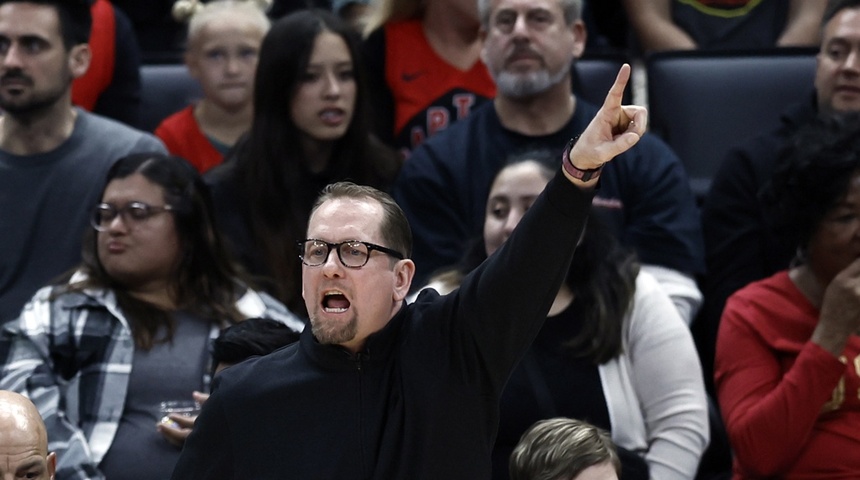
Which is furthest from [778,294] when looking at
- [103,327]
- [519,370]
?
[103,327]

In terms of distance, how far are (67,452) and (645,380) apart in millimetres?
1256

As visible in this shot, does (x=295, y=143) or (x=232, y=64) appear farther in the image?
(x=232, y=64)

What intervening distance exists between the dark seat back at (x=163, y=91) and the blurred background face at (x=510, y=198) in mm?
1692

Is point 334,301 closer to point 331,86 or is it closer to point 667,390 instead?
point 667,390

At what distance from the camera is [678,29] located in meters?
4.81

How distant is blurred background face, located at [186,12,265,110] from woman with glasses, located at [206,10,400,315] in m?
0.40

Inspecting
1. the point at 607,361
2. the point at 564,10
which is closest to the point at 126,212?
the point at 607,361

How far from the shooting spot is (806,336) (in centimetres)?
323

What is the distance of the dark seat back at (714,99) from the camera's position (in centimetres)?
427

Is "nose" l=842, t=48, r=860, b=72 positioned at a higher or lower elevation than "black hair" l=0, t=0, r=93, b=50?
lower

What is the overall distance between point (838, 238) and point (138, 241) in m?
1.59

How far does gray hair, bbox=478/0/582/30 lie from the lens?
3.96 meters

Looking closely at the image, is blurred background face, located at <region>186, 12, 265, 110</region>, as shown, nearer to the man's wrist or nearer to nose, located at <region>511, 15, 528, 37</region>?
nose, located at <region>511, 15, 528, 37</region>

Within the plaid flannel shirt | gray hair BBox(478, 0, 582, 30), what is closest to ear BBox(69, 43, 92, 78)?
the plaid flannel shirt
